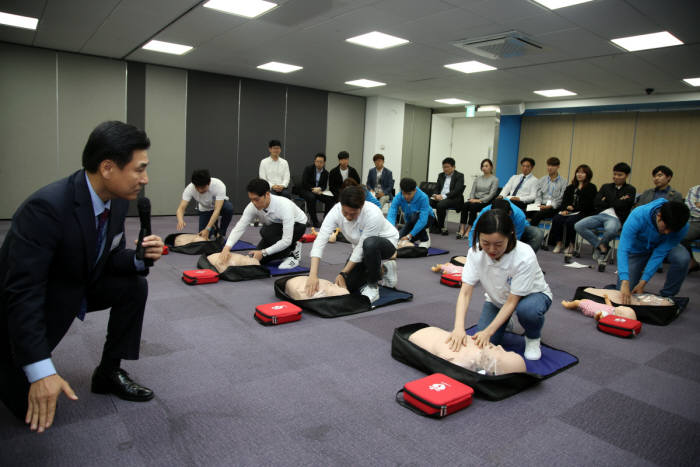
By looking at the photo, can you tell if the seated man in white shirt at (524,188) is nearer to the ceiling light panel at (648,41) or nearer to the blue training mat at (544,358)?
the ceiling light panel at (648,41)

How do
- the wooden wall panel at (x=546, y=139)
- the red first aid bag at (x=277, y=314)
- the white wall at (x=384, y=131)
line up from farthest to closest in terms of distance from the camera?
1. the white wall at (x=384, y=131)
2. the wooden wall panel at (x=546, y=139)
3. the red first aid bag at (x=277, y=314)

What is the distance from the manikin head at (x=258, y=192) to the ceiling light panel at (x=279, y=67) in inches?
149

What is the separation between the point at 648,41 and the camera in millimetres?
5156

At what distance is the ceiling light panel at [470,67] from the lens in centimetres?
666

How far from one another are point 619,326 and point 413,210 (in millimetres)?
2970

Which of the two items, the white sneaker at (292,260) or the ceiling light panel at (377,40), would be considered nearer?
the white sneaker at (292,260)

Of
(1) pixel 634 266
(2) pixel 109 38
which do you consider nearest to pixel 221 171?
(2) pixel 109 38

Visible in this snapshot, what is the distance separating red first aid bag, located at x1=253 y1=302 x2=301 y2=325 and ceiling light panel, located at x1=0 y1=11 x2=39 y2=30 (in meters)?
4.93

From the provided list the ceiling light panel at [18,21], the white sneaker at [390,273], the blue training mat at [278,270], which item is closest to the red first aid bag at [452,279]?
the white sneaker at [390,273]

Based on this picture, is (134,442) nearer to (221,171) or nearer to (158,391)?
(158,391)

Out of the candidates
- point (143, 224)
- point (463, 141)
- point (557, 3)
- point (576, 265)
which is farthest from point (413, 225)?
point (463, 141)

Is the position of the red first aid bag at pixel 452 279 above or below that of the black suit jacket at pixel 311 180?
below

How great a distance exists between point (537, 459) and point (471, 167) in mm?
10981

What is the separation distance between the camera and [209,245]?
5.14m
